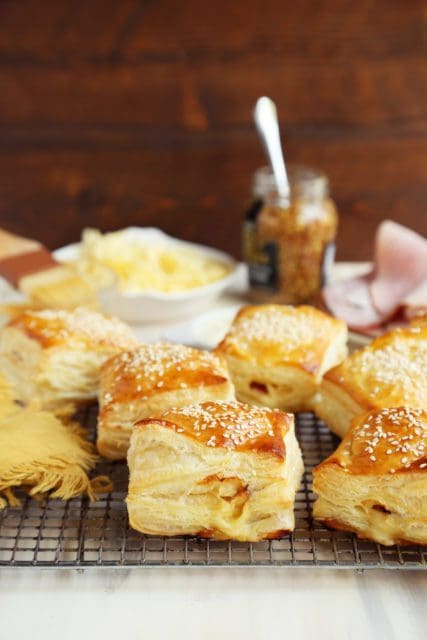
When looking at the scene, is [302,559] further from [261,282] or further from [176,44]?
[176,44]

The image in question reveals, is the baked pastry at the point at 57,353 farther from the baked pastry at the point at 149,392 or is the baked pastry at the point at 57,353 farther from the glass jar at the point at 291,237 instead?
the glass jar at the point at 291,237

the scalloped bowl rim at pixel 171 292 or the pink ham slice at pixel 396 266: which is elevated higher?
the pink ham slice at pixel 396 266

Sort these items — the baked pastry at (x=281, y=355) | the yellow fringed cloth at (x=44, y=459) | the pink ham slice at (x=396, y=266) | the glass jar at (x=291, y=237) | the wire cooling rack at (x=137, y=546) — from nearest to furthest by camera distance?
the wire cooling rack at (x=137, y=546) < the yellow fringed cloth at (x=44, y=459) < the baked pastry at (x=281, y=355) < the pink ham slice at (x=396, y=266) < the glass jar at (x=291, y=237)

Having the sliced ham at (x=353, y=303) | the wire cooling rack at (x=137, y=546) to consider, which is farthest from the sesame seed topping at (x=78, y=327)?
the sliced ham at (x=353, y=303)

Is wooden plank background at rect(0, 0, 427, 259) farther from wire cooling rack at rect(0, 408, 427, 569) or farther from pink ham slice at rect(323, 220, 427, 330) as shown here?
wire cooling rack at rect(0, 408, 427, 569)

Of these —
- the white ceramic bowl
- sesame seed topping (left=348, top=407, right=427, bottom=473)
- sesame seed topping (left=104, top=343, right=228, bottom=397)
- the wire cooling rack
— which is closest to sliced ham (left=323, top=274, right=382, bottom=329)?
the white ceramic bowl
